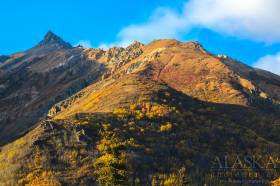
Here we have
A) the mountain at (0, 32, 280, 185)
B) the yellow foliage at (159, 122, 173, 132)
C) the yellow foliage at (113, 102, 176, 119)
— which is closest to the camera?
→ the mountain at (0, 32, 280, 185)

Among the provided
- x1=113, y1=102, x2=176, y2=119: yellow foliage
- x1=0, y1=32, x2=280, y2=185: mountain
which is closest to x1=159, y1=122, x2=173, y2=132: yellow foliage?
x1=0, y1=32, x2=280, y2=185: mountain

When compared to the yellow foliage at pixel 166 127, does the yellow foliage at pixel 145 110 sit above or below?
above

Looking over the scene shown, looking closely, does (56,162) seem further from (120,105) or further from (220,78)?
(220,78)

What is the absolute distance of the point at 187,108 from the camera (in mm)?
124562

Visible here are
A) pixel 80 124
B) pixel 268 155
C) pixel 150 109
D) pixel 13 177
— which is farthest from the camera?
pixel 150 109

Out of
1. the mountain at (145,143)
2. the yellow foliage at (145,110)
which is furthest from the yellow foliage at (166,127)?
the yellow foliage at (145,110)

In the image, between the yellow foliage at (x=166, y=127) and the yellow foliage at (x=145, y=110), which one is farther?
the yellow foliage at (x=145, y=110)

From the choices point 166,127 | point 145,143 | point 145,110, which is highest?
point 145,110

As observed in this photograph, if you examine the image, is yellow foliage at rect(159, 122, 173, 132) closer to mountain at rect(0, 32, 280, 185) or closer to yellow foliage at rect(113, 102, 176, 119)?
mountain at rect(0, 32, 280, 185)

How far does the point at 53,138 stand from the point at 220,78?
101m

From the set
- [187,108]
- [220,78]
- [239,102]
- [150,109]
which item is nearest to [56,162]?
[150,109]

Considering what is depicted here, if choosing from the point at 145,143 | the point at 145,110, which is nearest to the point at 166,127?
the point at 145,110

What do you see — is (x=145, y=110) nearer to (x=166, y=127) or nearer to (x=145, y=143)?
(x=166, y=127)

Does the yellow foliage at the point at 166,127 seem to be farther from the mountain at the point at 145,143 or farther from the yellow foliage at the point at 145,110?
the yellow foliage at the point at 145,110
